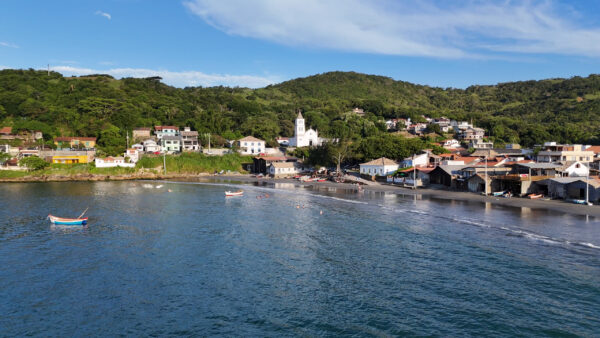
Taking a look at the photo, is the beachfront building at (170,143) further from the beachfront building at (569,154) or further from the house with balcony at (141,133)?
the beachfront building at (569,154)

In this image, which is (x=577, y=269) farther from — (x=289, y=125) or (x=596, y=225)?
(x=289, y=125)

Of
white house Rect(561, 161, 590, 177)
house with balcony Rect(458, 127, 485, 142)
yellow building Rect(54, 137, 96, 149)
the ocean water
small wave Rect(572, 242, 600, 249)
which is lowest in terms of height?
the ocean water

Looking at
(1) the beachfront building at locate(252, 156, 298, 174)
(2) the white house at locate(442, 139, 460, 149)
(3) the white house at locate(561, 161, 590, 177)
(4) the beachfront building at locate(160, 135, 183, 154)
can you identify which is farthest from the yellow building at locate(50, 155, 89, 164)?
(3) the white house at locate(561, 161, 590, 177)

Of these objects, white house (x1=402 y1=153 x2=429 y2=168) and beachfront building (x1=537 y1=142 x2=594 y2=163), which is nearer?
beachfront building (x1=537 y1=142 x2=594 y2=163)

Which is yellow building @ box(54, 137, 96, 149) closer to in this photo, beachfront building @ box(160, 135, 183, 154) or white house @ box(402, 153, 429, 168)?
beachfront building @ box(160, 135, 183, 154)

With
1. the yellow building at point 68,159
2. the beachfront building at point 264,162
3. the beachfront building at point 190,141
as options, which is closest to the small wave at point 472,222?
the beachfront building at point 264,162
